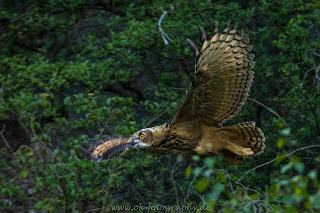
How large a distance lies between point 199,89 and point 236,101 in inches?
20.0

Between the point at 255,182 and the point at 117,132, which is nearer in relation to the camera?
the point at 117,132

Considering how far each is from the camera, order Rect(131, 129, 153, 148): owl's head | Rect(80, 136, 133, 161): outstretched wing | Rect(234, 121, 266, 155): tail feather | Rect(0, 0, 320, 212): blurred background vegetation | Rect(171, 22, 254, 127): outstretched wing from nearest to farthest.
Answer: Rect(171, 22, 254, 127): outstretched wing → Rect(131, 129, 153, 148): owl's head → Rect(234, 121, 266, 155): tail feather → Rect(80, 136, 133, 161): outstretched wing → Rect(0, 0, 320, 212): blurred background vegetation

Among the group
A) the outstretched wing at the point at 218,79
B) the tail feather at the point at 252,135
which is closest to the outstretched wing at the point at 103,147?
the outstretched wing at the point at 218,79

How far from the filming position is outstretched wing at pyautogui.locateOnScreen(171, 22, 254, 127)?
3748 mm

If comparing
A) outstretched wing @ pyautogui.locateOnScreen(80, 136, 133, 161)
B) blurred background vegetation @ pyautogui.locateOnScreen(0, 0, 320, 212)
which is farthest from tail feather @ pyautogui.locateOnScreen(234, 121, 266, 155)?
outstretched wing @ pyautogui.locateOnScreen(80, 136, 133, 161)

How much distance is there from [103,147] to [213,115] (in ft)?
3.89

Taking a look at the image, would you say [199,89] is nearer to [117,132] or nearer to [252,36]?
[117,132]

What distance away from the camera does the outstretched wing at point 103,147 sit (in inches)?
172

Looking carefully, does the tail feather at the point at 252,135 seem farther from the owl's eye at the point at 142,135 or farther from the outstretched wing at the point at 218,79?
the owl's eye at the point at 142,135

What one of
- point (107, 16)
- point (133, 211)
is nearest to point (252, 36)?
point (133, 211)

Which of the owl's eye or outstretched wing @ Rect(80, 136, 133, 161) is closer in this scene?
the owl's eye

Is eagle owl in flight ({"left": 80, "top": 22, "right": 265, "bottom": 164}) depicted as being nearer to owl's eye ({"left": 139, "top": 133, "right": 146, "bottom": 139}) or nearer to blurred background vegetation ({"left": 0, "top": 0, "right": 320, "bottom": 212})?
owl's eye ({"left": 139, "top": 133, "right": 146, "bottom": 139})

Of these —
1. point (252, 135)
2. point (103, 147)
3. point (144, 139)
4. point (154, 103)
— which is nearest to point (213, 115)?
point (252, 135)

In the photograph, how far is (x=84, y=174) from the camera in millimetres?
4605
